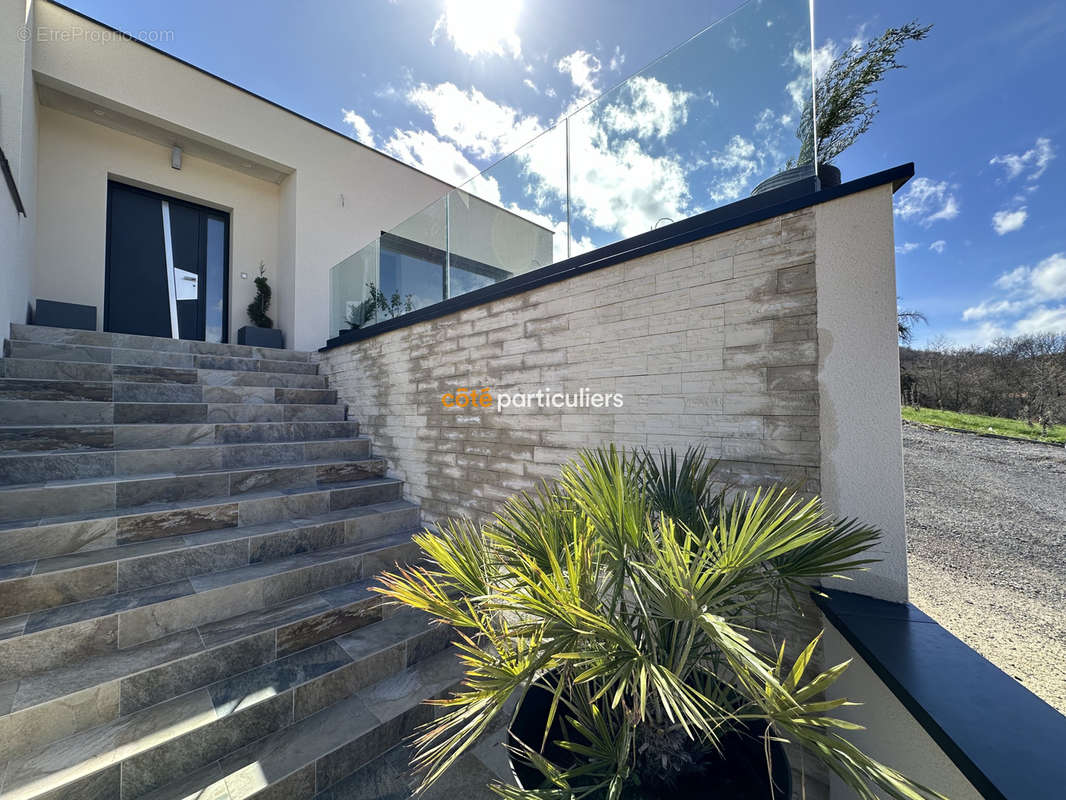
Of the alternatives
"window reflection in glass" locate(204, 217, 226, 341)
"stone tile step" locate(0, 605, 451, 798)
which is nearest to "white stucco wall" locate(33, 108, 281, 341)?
"window reflection in glass" locate(204, 217, 226, 341)

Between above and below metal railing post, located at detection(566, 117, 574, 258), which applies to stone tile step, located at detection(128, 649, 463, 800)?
below

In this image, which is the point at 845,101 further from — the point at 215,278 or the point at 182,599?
the point at 215,278

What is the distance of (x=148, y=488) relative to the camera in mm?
2629

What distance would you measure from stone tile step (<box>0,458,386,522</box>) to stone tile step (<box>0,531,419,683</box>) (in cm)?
72

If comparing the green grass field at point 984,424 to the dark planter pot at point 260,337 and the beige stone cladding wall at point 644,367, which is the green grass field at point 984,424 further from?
the dark planter pot at point 260,337

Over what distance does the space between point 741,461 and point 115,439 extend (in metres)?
4.15

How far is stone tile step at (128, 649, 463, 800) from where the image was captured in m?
1.55

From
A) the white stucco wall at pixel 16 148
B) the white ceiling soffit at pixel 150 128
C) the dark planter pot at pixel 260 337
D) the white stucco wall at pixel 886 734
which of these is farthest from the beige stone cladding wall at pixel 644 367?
the white ceiling soffit at pixel 150 128

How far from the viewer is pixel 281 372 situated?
480 centimetres

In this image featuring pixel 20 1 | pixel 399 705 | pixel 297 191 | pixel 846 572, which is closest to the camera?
pixel 846 572

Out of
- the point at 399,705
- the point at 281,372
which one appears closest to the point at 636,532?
the point at 399,705

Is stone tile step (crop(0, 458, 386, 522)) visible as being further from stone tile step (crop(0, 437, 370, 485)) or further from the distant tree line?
the distant tree line

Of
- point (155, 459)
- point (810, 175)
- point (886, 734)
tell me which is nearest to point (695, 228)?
point (810, 175)

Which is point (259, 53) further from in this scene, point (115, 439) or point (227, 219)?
point (115, 439)
